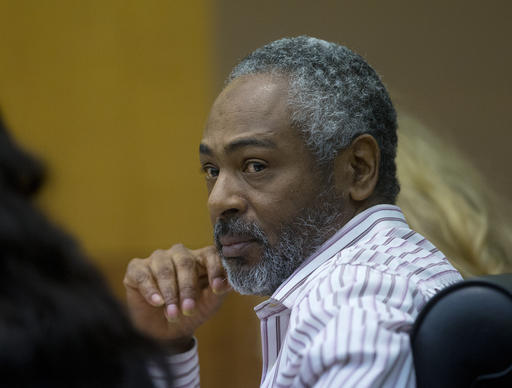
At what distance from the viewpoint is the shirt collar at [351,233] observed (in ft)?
6.19

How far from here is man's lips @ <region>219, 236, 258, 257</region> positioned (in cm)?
199

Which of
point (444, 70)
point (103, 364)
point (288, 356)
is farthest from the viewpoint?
point (444, 70)

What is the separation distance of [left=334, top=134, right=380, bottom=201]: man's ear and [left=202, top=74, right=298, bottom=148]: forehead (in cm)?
16

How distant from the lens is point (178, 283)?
2238mm

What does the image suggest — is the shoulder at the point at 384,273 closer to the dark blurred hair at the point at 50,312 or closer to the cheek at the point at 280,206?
the cheek at the point at 280,206

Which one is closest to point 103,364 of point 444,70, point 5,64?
point 444,70

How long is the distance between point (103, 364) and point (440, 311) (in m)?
0.64

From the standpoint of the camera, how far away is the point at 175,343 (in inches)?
97.9

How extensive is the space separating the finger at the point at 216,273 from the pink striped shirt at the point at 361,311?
406 mm

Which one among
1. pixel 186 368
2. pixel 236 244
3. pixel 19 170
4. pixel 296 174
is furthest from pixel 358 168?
pixel 19 170

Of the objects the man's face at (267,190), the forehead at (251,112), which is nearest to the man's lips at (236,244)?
the man's face at (267,190)

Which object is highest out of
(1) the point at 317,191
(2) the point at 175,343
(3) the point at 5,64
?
(3) the point at 5,64

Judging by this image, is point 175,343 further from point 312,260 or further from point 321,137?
point 321,137

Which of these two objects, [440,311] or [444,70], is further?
[444,70]
